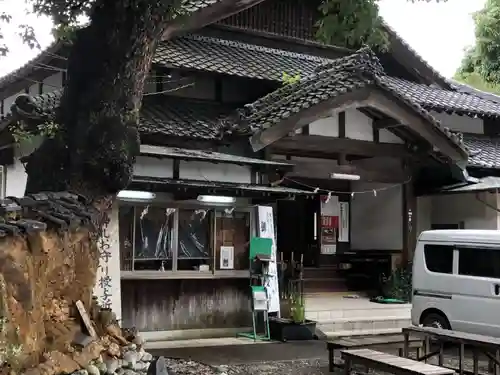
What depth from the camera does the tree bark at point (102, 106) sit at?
283 inches

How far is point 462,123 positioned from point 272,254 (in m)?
9.26

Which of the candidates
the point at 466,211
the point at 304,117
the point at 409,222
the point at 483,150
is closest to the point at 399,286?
the point at 409,222

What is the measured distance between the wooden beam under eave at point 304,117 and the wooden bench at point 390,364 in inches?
199

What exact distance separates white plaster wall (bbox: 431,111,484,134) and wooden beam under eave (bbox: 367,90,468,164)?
3772 mm

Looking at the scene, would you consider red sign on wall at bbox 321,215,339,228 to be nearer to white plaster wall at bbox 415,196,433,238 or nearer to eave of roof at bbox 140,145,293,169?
white plaster wall at bbox 415,196,433,238

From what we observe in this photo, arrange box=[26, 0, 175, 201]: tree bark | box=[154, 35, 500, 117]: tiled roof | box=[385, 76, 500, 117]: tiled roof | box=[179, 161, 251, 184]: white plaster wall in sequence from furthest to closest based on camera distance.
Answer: box=[385, 76, 500, 117]: tiled roof
box=[154, 35, 500, 117]: tiled roof
box=[179, 161, 251, 184]: white plaster wall
box=[26, 0, 175, 201]: tree bark

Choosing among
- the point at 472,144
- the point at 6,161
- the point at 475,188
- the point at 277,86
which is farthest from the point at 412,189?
the point at 6,161

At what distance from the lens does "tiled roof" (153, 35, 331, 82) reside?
46.9 ft

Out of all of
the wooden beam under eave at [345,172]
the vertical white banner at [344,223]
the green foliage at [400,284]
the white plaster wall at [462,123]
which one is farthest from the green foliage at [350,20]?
the white plaster wall at [462,123]

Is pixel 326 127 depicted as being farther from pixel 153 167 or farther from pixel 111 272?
pixel 111 272

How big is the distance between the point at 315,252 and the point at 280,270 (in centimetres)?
388

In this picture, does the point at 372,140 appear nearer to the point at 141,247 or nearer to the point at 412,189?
the point at 412,189

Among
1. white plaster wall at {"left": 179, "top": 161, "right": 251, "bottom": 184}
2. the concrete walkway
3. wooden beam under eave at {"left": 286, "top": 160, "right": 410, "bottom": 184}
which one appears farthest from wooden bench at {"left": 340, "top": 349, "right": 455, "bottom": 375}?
wooden beam under eave at {"left": 286, "top": 160, "right": 410, "bottom": 184}

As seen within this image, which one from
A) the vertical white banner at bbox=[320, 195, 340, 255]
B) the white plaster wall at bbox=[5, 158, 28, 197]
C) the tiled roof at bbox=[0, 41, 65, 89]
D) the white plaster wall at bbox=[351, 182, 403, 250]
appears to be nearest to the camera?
the tiled roof at bbox=[0, 41, 65, 89]
